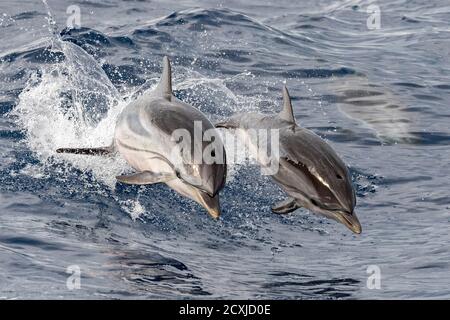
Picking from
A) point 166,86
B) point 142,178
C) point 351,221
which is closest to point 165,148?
point 142,178

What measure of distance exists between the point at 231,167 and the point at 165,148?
12.6 ft

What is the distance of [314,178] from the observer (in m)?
7.57

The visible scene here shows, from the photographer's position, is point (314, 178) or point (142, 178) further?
point (142, 178)

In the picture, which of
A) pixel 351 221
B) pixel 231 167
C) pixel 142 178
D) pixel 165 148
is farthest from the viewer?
pixel 231 167

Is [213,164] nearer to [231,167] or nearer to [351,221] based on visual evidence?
[351,221]

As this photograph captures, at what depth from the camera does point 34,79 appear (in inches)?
624

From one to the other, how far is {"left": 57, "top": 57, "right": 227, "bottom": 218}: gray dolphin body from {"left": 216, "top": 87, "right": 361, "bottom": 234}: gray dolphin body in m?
0.53

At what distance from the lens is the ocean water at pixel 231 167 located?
8.91 meters

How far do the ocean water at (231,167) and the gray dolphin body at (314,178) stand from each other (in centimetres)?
107

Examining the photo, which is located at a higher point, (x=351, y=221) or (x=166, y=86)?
(x=166, y=86)

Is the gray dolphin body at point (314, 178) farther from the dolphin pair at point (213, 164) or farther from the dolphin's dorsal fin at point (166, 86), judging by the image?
the dolphin's dorsal fin at point (166, 86)

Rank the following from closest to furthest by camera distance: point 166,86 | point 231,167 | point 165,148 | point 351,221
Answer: point 351,221, point 165,148, point 166,86, point 231,167

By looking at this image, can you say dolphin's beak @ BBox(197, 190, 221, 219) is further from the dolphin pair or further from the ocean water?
the ocean water
